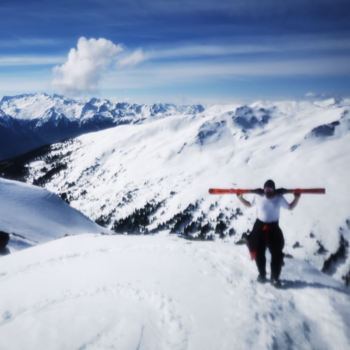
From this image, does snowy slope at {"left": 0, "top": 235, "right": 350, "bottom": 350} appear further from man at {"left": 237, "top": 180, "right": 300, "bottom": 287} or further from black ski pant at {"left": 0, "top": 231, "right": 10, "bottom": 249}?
black ski pant at {"left": 0, "top": 231, "right": 10, "bottom": 249}

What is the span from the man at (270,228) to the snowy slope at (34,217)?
3260 centimetres

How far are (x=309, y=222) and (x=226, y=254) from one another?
590ft

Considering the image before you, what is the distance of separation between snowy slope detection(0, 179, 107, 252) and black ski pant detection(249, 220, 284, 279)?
32.6m

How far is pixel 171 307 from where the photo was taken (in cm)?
752

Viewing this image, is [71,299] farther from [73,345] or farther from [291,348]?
[291,348]

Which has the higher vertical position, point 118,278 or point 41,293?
point 118,278

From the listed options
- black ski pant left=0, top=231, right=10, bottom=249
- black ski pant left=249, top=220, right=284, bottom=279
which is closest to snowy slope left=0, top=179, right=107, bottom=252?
black ski pant left=0, top=231, right=10, bottom=249

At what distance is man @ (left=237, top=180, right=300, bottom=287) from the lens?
8133mm

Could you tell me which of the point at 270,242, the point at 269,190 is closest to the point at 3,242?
the point at 270,242

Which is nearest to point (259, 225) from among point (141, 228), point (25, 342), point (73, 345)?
point (73, 345)

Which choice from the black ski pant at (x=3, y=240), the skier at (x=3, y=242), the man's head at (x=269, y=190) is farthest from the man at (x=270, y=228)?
the black ski pant at (x=3, y=240)

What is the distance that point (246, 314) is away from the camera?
7.10m

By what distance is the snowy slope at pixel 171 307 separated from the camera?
20.3 ft

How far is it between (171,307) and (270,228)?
178 inches
